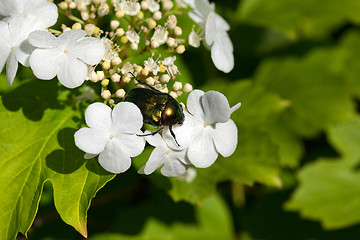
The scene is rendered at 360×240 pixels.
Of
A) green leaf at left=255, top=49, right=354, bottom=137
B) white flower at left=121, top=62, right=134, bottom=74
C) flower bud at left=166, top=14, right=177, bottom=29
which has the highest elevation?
flower bud at left=166, top=14, right=177, bottom=29

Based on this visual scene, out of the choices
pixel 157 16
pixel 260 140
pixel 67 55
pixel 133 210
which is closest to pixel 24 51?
pixel 67 55

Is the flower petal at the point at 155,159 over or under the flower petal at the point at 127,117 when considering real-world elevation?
under

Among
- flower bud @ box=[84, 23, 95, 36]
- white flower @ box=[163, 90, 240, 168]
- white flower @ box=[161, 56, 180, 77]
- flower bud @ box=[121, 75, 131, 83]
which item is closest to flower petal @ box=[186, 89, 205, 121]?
white flower @ box=[163, 90, 240, 168]

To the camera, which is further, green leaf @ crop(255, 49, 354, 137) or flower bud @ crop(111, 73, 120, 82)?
green leaf @ crop(255, 49, 354, 137)

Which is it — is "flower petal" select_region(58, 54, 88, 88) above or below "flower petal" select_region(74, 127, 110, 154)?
above

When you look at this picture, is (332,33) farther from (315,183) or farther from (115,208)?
(115,208)

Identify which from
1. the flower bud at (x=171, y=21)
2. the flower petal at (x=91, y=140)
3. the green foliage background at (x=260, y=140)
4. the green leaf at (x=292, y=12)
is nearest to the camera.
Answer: the flower petal at (x=91, y=140)

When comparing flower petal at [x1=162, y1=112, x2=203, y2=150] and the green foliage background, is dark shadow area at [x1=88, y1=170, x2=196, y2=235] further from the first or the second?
flower petal at [x1=162, y1=112, x2=203, y2=150]

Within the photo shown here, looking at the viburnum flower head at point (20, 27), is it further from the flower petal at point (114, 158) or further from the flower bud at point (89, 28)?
the flower petal at point (114, 158)

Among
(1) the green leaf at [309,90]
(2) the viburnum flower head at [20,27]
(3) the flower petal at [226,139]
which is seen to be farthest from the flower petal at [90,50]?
(1) the green leaf at [309,90]
